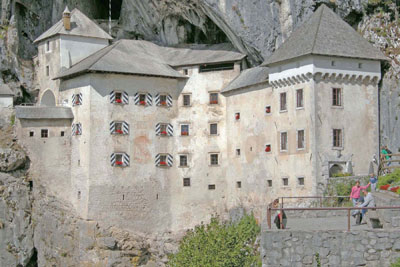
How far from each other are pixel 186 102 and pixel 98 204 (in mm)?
10414

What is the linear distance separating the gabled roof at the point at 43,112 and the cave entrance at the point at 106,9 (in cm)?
1553

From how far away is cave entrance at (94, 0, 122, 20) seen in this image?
2746 inches

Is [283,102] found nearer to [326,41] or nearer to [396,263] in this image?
[326,41]

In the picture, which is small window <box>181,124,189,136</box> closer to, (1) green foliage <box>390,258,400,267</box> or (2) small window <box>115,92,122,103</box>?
(2) small window <box>115,92,122,103</box>

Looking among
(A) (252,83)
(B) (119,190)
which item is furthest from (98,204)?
(A) (252,83)

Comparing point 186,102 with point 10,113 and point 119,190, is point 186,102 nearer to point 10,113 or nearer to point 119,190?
point 119,190

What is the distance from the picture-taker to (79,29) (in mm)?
61188

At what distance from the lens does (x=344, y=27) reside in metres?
48.9

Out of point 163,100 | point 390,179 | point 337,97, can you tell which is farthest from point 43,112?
point 390,179

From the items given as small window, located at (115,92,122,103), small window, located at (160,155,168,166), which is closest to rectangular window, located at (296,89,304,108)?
small window, located at (160,155,168,166)

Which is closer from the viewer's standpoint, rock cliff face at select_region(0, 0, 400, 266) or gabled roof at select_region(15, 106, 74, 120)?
rock cliff face at select_region(0, 0, 400, 266)

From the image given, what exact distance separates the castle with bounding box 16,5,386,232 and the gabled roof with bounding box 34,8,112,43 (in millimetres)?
135

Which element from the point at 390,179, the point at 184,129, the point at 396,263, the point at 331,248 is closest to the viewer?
the point at 396,263

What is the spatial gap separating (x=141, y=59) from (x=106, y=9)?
14898 millimetres
